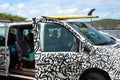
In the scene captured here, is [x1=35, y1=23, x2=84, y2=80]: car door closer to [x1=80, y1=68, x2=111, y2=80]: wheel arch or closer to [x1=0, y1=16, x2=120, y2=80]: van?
[x1=0, y1=16, x2=120, y2=80]: van

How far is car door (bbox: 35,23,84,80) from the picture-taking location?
28.7ft

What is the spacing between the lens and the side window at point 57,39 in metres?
8.91

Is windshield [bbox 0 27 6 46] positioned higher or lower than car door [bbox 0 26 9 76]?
higher

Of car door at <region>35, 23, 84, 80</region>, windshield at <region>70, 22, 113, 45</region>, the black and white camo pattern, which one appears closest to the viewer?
the black and white camo pattern

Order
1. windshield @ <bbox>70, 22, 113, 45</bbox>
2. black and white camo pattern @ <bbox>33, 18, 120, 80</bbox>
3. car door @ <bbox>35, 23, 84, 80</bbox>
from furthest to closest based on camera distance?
windshield @ <bbox>70, 22, 113, 45</bbox>, car door @ <bbox>35, 23, 84, 80</bbox>, black and white camo pattern @ <bbox>33, 18, 120, 80</bbox>

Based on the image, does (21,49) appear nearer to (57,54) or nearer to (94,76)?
(57,54)

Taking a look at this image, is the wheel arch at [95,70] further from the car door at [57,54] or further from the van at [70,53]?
the car door at [57,54]

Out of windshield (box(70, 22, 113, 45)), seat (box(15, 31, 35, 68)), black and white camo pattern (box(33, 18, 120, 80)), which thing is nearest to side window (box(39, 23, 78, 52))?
black and white camo pattern (box(33, 18, 120, 80))

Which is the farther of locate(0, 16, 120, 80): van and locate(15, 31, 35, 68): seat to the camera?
locate(15, 31, 35, 68): seat

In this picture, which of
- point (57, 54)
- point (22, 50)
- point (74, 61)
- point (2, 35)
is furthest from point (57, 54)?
point (2, 35)

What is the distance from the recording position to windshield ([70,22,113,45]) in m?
8.88

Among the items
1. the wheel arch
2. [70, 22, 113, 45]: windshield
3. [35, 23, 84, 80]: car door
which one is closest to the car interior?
[35, 23, 84, 80]: car door

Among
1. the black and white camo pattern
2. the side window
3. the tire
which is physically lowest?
Answer: the tire

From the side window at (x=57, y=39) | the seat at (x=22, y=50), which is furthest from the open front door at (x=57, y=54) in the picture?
the seat at (x=22, y=50)
